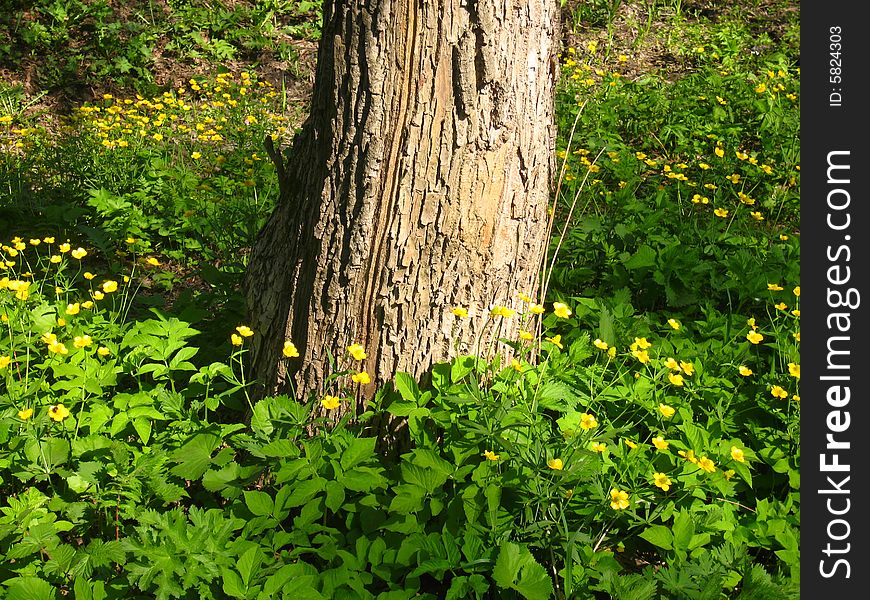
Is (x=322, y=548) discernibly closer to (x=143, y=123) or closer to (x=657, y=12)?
(x=143, y=123)

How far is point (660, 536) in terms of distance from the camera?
2.10m

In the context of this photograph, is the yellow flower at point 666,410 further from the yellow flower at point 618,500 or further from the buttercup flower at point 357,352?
the buttercup flower at point 357,352

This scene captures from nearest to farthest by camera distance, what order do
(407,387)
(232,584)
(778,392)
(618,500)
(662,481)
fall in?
(232,584)
(618,500)
(662,481)
(407,387)
(778,392)

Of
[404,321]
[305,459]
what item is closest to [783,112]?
[404,321]

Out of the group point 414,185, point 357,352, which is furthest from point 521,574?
point 414,185

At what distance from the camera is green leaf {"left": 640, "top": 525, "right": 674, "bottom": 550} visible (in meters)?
2.09

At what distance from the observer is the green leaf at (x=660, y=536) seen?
6.87 ft

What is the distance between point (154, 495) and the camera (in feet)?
7.45

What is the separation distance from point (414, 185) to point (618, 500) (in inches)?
43.3

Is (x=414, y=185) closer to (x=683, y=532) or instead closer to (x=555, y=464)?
(x=555, y=464)

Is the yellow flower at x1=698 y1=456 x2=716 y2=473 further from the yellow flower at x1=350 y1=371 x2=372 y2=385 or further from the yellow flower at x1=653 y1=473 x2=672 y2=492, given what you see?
the yellow flower at x1=350 y1=371 x2=372 y2=385

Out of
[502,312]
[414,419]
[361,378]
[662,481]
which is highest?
[502,312]

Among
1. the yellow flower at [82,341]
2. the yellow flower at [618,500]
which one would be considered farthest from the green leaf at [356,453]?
the yellow flower at [82,341]
